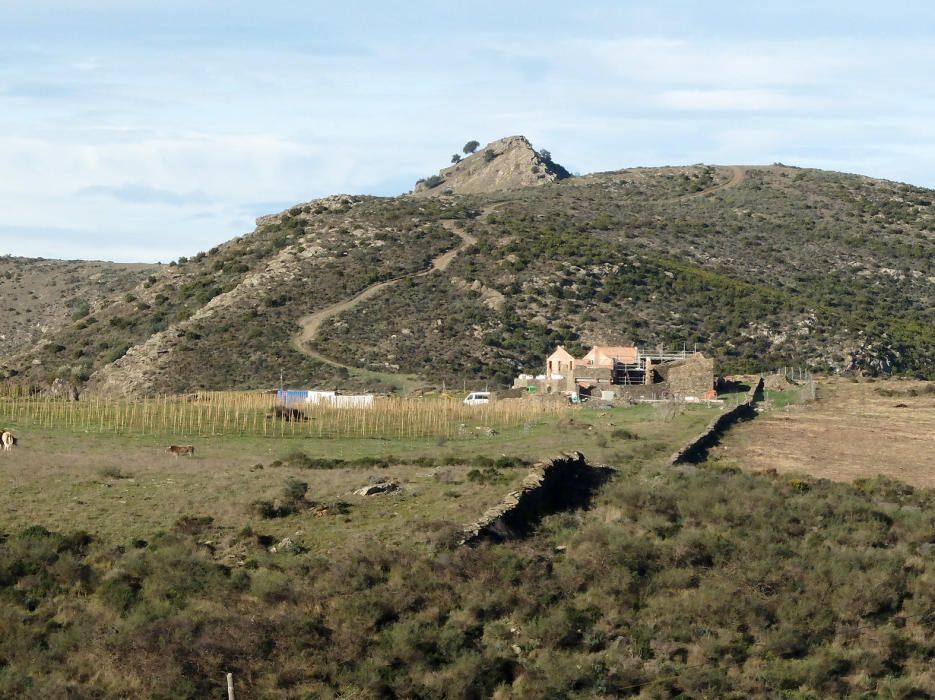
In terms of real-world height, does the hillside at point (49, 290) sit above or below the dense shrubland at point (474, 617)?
above

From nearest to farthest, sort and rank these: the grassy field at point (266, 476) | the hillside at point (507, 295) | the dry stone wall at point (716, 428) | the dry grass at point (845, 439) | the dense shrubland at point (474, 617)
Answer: the dense shrubland at point (474, 617) < the grassy field at point (266, 476) < the dry stone wall at point (716, 428) < the dry grass at point (845, 439) < the hillside at point (507, 295)

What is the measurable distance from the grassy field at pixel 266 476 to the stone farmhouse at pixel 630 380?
21922mm

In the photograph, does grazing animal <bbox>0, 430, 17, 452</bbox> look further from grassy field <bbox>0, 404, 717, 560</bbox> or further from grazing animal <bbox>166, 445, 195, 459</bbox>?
grazing animal <bbox>166, 445, 195, 459</bbox>

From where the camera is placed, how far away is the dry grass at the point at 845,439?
1925 inches

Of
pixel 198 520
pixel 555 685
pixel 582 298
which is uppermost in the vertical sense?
pixel 582 298

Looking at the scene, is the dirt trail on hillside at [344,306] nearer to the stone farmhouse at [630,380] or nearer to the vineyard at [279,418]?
the stone farmhouse at [630,380]

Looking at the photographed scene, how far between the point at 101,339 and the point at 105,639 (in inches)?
3552

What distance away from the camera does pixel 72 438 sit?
4856 centimetres

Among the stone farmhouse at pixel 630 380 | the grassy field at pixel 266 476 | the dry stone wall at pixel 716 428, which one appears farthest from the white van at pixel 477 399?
the grassy field at pixel 266 476

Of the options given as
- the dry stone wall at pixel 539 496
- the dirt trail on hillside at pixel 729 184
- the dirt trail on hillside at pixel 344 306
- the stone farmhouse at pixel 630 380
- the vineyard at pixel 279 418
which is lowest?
the dry stone wall at pixel 539 496

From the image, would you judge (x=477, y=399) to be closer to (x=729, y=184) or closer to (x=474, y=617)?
(x=474, y=617)

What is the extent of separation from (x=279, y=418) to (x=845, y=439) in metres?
24.7

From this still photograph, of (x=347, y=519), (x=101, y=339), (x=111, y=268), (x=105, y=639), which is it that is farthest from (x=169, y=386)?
(x=111, y=268)

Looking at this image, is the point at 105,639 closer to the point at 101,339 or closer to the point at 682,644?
the point at 682,644
